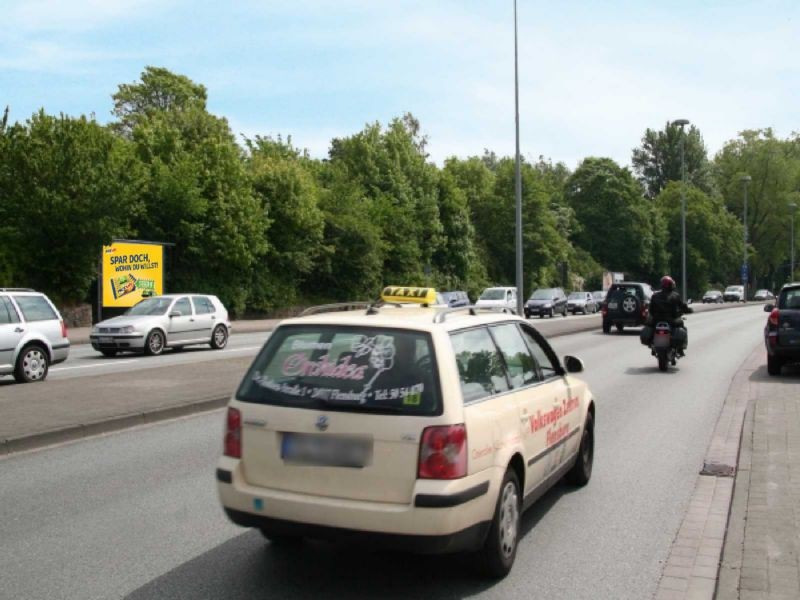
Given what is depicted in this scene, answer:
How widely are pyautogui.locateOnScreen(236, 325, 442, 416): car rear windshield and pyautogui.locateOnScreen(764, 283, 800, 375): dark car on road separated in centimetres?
1180

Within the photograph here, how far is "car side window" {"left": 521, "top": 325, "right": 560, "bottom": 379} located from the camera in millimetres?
6016

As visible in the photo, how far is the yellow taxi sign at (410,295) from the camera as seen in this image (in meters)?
6.68

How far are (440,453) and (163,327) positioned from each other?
57.9ft

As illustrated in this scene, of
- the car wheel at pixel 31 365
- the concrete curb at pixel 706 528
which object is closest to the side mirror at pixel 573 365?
the concrete curb at pixel 706 528

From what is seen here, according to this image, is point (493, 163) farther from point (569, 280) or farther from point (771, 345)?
point (771, 345)

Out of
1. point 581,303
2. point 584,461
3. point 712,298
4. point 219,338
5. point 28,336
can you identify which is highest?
point 28,336

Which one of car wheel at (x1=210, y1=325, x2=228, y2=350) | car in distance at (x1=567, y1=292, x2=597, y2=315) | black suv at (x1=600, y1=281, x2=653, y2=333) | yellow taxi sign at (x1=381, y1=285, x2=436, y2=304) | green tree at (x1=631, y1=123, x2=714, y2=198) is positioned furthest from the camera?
green tree at (x1=631, y1=123, x2=714, y2=198)

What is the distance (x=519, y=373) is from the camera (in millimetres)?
5508

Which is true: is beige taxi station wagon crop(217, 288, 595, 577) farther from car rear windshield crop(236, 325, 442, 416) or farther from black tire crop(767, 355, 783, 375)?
black tire crop(767, 355, 783, 375)

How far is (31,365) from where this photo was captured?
14.3m

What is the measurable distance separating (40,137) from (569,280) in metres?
51.0

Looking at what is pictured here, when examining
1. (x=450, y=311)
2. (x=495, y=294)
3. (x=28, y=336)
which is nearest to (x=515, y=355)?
(x=450, y=311)

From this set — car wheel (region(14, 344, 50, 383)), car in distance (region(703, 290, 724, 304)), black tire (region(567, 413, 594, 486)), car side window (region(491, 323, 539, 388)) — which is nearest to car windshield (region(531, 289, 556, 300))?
car wheel (region(14, 344, 50, 383))

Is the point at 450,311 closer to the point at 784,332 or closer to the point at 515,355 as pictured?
the point at 515,355
